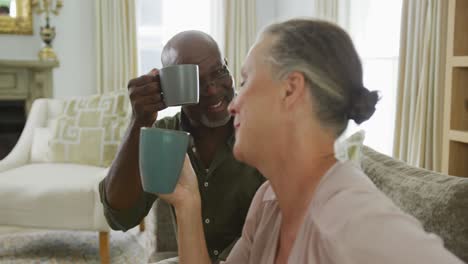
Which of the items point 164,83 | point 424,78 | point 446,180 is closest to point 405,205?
point 446,180

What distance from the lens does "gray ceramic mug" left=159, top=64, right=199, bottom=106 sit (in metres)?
1.07

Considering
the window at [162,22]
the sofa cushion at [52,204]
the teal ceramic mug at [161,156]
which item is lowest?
the sofa cushion at [52,204]

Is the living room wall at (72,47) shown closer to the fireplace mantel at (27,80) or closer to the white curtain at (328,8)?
the fireplace mantel at (27,80)

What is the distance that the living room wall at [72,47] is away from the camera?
14.4 ft

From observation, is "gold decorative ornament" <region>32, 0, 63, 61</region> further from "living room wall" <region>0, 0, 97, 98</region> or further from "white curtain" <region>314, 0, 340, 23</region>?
"white curtain" <region>314, 0, 340, 23</region>

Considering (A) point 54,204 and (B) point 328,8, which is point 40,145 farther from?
(B) point 328,8

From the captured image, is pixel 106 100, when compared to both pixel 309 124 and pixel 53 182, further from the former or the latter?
pixel 309 124

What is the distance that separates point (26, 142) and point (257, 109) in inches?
107

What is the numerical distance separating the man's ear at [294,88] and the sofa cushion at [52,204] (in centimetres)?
190

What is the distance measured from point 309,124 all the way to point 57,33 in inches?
160

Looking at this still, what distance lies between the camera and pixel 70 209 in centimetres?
255

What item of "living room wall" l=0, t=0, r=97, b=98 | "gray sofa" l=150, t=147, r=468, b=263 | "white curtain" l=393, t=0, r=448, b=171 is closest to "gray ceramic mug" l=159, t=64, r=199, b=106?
"gray sofa" l=150, t=147, r=468, b=263

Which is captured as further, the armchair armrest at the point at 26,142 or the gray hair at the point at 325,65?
the armchair armrest at the point at 26,142

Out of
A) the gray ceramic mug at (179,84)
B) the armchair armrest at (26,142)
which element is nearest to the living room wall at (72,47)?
the armchair armrest at (26,142)
